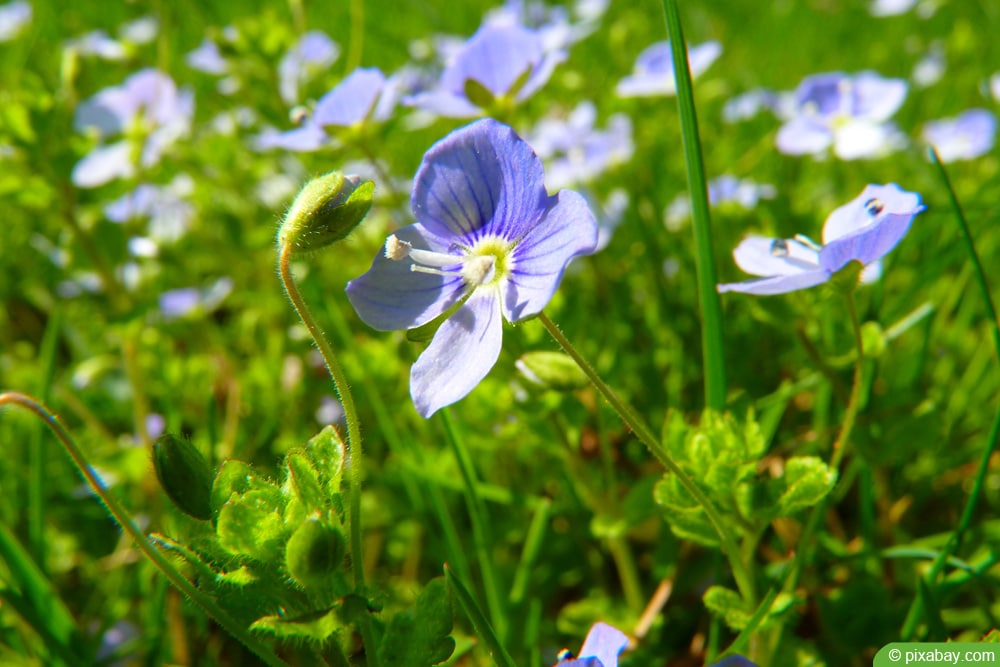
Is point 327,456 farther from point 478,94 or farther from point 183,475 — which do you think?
point 478,94

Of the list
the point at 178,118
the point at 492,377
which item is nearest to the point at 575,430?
the point at 492,377

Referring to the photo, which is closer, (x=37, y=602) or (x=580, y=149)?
(x=37, y=602)

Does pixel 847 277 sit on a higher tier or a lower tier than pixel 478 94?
lower

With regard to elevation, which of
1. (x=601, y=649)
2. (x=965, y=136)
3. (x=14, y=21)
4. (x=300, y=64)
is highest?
(x=14, y=21)

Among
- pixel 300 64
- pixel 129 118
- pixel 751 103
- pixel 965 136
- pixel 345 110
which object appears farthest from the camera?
pixel 751 103

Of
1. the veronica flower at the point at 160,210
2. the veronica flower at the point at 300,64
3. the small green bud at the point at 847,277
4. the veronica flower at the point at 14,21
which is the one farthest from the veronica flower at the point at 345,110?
the veronica flower at the point at 14,21

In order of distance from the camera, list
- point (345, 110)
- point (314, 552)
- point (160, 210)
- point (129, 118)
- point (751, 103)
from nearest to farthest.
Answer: point (314, 552) → point (345, 110) → point (129, 118) → point (160, 210) → point (751, 103)

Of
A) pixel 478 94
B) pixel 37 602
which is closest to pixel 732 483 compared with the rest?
pixel 478 94
